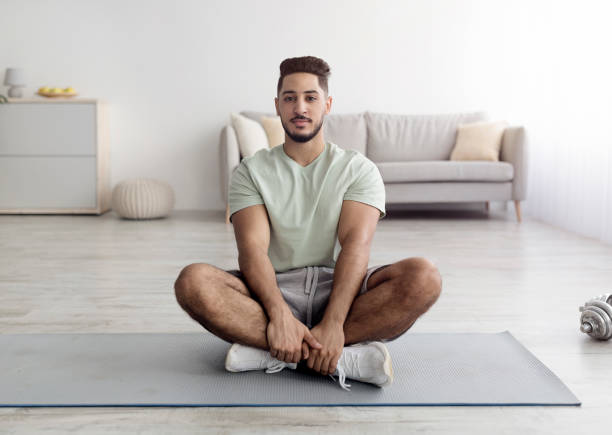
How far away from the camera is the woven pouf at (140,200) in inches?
206

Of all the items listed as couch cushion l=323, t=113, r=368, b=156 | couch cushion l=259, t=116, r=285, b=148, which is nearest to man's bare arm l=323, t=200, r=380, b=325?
couch cushion l=259, t=116, r=285, b=148

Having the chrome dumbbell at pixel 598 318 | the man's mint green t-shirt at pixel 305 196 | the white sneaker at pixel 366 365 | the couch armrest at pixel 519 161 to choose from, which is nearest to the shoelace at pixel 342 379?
the white sneaker at pixel 366 365

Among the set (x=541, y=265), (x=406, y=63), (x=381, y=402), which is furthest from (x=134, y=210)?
(x=381, y=402)

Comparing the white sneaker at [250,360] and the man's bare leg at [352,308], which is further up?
the man's bare leg at [352,308]

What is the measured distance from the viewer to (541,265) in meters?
3.37

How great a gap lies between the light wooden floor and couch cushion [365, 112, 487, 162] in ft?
2.00

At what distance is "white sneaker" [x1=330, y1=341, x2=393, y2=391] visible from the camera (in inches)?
63.6

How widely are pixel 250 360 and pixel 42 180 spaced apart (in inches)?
171

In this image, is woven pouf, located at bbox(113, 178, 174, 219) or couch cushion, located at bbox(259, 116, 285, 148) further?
couch cushion, located at bbox(259, 116, 285, 148)

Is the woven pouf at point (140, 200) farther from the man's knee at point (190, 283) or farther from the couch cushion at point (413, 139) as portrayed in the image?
the man's knee at point (190, 283)

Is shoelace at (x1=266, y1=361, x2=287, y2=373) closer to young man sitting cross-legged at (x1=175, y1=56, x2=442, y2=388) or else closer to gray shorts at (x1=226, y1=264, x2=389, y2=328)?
young man sitting cross-legged at (x1=175, y1=56, x2=442, y2=388)

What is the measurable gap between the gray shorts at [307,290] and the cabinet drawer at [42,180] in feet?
13.3

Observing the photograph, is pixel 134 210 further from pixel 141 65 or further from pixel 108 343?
pixel 108 343

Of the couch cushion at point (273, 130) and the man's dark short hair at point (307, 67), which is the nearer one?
the man's dark short hair at point (307, 67)
